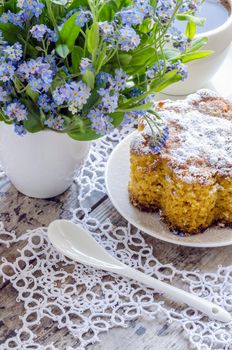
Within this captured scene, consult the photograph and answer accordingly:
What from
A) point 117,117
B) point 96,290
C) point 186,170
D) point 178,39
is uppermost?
point 178,39

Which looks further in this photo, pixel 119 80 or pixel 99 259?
pixel 99 259

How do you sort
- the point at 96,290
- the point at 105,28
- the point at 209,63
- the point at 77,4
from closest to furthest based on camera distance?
the point at 105,28
the point at 77,4
the point at 96,290
the point at 209,63

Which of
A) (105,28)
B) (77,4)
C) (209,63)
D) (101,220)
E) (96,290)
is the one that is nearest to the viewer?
(105,28)

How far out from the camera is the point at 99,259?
1.01 meters

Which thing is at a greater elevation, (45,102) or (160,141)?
(45,102)

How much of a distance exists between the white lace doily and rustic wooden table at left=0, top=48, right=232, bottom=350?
1cm

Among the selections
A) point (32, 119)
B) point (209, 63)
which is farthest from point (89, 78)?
point (209, 63)

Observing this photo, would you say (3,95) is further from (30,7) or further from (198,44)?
(198,44)

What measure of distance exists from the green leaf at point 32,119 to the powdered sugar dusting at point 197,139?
0.60 ft

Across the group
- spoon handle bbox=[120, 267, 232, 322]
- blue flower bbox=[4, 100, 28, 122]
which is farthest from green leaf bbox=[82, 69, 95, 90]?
spoon handle bbox=[120, 267, 232, 322]

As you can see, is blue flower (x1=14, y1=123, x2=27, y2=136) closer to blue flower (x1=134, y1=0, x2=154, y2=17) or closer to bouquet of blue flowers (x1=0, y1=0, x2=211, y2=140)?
bouquet of blue flowers (x1=0, y1=0, x2=211, y2=140)

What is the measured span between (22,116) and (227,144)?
0.37 meters

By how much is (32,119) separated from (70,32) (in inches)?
5.9

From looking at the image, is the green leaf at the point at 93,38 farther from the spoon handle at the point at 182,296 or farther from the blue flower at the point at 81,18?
the spoon handle at the point at 182,296
